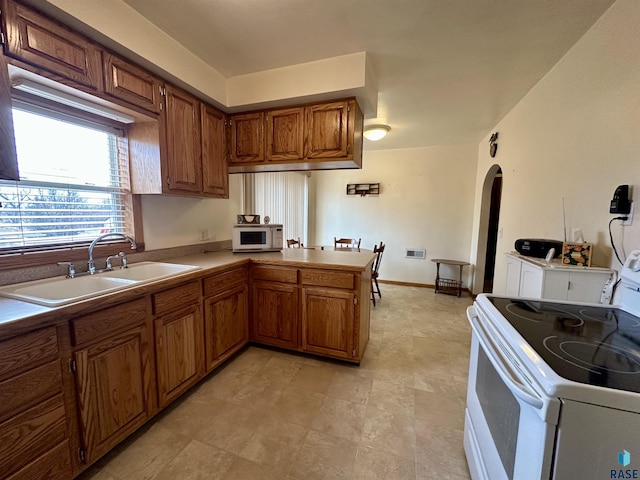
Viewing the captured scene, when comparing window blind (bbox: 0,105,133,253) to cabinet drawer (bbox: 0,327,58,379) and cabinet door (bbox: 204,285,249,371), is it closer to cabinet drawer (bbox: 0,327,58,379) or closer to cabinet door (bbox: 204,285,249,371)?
cabinet drawer (bbox: 0,327,58,379)

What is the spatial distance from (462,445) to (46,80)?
309 cm

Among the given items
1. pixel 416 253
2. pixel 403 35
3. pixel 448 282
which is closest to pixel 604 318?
pixel 403 35

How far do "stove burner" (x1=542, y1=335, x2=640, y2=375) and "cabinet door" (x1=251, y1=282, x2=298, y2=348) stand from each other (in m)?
1.78

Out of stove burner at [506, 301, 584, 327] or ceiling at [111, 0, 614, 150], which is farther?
ceiling at [111, 0, 614, 150]

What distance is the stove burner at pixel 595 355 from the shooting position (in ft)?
2.42

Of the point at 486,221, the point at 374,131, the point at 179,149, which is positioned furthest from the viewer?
the point at 486,221

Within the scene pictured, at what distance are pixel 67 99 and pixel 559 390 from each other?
2.55 metres

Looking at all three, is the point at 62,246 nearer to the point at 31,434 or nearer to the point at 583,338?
the point at 31,434

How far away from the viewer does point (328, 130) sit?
7.47ft

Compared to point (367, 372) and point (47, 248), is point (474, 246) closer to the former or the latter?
point (367, 372)

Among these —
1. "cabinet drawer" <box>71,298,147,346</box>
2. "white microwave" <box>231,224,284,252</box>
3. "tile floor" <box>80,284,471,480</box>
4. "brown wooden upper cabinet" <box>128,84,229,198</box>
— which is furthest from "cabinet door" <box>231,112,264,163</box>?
"tile floor" <box>80,284,471,480</box>

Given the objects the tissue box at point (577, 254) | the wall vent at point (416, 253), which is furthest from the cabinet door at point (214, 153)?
the wall vent at point (416, 253)

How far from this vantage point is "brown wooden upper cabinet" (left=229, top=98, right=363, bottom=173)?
2.24 m

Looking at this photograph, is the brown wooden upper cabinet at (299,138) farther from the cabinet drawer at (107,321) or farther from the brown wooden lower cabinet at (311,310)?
the cabinet drawer at (107,321)
